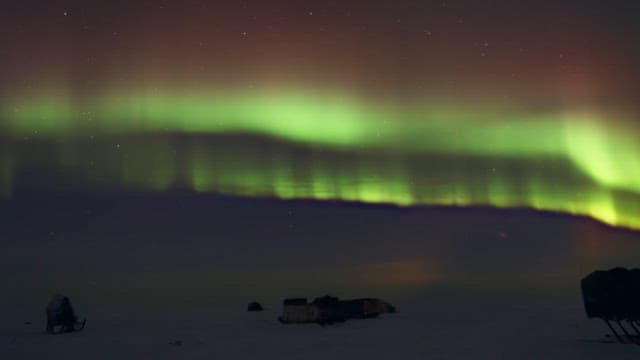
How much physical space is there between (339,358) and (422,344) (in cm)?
2433

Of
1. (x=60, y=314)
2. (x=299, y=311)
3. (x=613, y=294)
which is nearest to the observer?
(x=613, y=294)

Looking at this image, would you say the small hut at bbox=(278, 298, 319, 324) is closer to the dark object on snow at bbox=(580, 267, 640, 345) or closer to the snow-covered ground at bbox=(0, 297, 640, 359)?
the snow-covered ground at bbox=(0, 297, 640, 359)

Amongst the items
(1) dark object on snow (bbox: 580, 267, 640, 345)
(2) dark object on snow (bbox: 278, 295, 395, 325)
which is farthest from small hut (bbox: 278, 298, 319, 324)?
(1) dark object on snow (bbox: 580, 267, 640, 345)

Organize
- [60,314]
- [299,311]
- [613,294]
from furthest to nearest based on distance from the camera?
[299,311] → [60,314] → [613,294]

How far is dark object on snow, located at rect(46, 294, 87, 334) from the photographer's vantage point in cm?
11756

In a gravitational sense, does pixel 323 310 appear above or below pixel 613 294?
below

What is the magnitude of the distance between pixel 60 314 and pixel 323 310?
3945 cm

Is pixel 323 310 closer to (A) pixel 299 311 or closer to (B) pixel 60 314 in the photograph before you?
(A) pixel 299 311

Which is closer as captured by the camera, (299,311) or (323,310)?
(323,310)

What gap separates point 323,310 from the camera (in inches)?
Result: 4707

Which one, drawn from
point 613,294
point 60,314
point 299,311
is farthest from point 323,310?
point 613,294

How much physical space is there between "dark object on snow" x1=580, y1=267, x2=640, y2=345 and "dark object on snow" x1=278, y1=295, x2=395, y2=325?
1813 inches

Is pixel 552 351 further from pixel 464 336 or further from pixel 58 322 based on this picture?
pixel 58 322

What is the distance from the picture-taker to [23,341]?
10694cm
